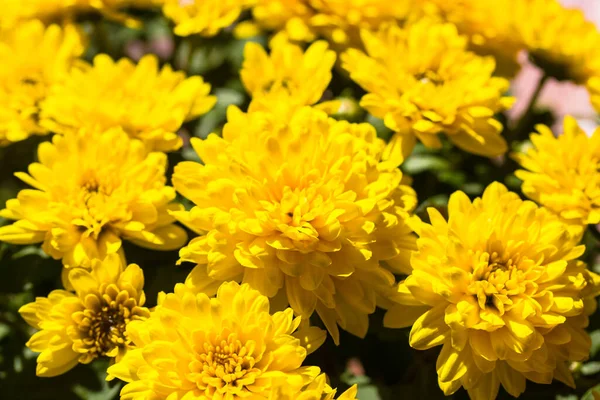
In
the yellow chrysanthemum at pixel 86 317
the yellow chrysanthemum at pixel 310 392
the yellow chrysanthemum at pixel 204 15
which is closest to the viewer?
the yellow chrysanthemum at pixel 310 392

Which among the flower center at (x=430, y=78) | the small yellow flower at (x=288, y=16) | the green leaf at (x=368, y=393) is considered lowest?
the green leaf at (x=368, y=393)

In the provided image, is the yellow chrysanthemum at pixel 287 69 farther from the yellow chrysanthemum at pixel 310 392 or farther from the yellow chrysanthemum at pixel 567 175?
the yellow chrysanthemum at pixel 310 392

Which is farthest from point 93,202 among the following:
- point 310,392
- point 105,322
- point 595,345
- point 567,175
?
point 595,345

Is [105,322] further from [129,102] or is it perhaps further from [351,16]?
[351,16]

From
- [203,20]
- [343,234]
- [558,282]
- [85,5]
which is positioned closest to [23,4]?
[85,5]

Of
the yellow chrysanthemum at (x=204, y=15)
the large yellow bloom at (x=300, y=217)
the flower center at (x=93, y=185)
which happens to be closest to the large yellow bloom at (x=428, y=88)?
the large yellow bloom at (x=300, y=217)

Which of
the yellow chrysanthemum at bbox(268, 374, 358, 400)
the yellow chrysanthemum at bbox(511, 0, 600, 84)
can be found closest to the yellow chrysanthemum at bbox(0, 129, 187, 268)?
the yellow chrysanthemum at bbox(268, 374, 358, 400)
